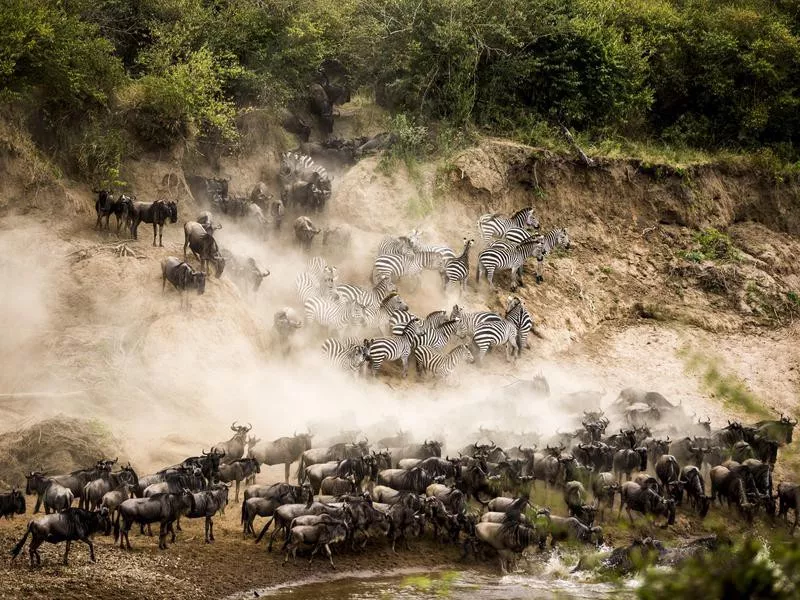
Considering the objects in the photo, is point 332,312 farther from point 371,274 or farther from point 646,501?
point 646,501

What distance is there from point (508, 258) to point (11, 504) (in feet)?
56.4

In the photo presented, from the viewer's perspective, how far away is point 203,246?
22734 millimetres

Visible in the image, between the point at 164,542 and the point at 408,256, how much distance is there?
1401 cm

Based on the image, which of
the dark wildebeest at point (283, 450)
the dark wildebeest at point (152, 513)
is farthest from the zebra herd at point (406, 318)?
the dark wildebeest at point (152, 513)

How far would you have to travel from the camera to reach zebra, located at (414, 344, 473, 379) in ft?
79.2

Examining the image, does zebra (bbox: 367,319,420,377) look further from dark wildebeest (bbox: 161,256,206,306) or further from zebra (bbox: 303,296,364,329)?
dark wildebeest (bbox: 161,256,206,306)

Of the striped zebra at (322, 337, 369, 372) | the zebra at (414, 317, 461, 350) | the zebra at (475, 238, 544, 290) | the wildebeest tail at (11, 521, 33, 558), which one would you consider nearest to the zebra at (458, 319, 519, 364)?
the zebra at (414, 317, 461, 350)

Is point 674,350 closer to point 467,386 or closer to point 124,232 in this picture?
point 467,386

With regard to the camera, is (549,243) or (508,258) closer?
(508,258)

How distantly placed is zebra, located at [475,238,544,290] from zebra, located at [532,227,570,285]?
12 cm

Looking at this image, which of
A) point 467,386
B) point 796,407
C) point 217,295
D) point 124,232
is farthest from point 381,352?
point 796,407

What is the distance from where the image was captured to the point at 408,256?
26562mm

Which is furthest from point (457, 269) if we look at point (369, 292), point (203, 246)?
point (203, 246)

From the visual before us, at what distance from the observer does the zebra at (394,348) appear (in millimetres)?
23391
